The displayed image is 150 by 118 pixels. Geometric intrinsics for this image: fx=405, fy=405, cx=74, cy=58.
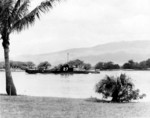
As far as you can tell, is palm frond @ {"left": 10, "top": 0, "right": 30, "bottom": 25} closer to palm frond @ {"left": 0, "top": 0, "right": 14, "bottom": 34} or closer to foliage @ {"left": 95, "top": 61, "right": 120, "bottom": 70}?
palm frond @ {"left": 0, "top": 0, "right": 14, "bottom": 34}

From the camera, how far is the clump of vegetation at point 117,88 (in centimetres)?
2034

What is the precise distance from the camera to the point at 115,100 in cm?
2017

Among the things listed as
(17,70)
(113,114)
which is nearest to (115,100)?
(113,114)

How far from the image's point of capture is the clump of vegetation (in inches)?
801

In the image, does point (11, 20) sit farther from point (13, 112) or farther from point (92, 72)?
point (92, 72)

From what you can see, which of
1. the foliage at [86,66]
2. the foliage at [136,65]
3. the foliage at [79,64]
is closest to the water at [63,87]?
the foliage at [136,65]

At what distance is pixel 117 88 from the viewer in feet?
66.8

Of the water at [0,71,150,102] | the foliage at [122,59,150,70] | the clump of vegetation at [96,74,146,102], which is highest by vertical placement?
the foliage at [122,59,150,70]

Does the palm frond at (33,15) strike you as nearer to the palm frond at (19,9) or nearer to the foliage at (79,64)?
the palm frond at (19,9)

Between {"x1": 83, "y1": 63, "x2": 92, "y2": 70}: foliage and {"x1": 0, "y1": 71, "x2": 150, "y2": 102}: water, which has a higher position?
{"x1": 83, "y1": 63, "x2": 92, "y2": 70}: foliage

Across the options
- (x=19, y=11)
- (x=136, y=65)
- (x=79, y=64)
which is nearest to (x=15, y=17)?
(x=19, y=11)

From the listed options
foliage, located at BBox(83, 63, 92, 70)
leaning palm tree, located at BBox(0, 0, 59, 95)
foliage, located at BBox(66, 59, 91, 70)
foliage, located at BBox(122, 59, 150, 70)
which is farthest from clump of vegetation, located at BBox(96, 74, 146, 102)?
foliage, located at BBox(83, 63, 92, 70)

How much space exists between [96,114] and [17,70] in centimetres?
16061

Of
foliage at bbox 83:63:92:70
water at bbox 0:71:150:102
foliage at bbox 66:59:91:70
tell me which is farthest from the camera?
foliage at bbox 83:63:92:70
